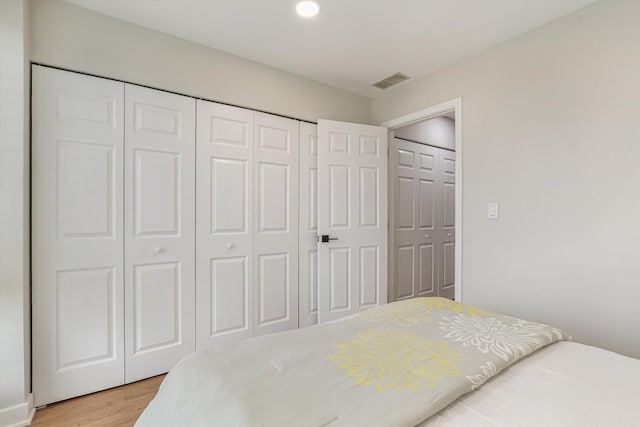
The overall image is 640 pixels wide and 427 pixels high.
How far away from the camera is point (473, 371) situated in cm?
94

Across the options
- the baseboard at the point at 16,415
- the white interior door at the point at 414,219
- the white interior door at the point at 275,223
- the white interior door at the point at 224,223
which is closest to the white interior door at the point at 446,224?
the white interior door at the point at 414,219

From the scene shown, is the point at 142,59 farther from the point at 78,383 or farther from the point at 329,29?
the point at 78,383

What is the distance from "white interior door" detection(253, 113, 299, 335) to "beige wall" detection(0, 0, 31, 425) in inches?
54.9

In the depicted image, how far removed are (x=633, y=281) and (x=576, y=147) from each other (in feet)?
2.70

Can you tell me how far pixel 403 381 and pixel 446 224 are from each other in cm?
345

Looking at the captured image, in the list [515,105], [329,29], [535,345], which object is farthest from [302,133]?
[535,345]

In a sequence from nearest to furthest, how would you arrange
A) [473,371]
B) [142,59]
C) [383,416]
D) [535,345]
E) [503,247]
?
[383,416] < [473,371] < [535,345] < [142,59] < [503,247]

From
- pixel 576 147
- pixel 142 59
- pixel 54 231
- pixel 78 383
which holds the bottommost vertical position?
pixel 78 383

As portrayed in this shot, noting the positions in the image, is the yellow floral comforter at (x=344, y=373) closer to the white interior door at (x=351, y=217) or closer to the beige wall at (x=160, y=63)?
the white interior door at (x=351, y=217)

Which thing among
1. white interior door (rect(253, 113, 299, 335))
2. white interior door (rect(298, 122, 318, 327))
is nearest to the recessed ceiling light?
white interior door (rect(253, 113, 299, 335))

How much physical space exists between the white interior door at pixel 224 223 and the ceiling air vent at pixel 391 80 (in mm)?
1290

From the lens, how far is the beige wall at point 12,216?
1.60 m

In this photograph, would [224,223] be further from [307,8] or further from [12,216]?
[307,8]

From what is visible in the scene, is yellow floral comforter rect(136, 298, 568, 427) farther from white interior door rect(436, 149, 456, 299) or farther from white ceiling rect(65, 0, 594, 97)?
white interior door rect(436, 149, 456, 299)
